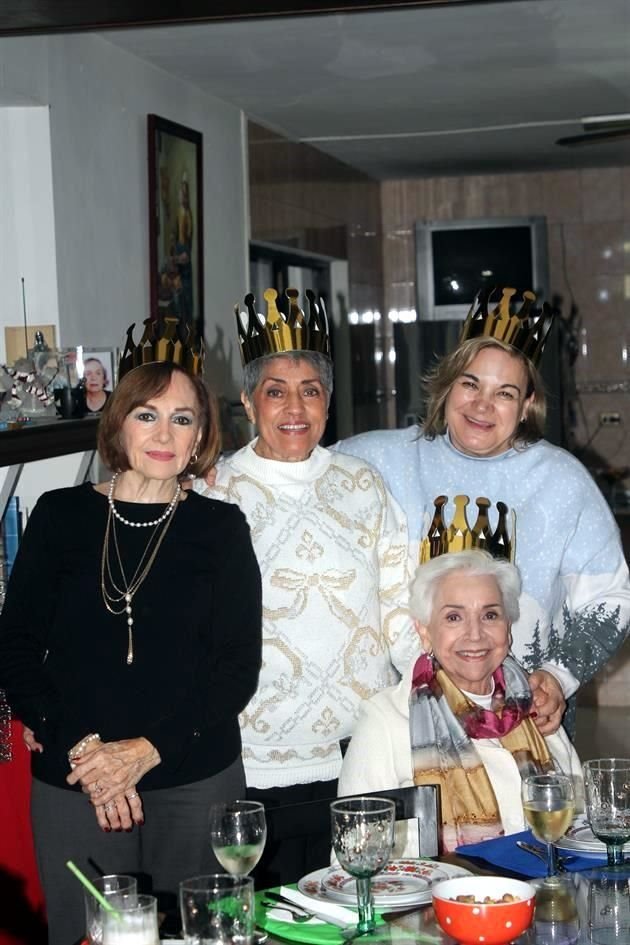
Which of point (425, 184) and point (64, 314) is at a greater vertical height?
point (425, 184)

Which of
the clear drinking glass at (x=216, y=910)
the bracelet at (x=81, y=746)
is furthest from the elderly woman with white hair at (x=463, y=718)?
the clear drinking glass at (x=216, y=910)

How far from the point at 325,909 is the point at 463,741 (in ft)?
2.03

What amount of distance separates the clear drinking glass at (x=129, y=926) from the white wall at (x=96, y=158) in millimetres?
3073

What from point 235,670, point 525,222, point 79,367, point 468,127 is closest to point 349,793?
point 235,670

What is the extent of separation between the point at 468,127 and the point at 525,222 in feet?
6.32

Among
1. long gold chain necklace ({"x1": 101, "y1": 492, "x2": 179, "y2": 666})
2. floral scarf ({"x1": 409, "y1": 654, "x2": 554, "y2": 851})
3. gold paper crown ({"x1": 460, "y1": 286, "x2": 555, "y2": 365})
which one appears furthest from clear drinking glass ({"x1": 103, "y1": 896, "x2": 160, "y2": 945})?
gold paper crown ({"x1": 460, "y1": 286, "x2": 555, "y2": 365})

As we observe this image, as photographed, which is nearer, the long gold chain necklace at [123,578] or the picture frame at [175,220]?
the long gold chain necklace at [123,578]

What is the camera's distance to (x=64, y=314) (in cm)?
445

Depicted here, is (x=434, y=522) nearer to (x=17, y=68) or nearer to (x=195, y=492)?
(x=195, y=492)

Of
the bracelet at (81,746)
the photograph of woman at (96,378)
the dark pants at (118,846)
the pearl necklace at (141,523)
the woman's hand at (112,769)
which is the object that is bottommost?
the dark pants at (118,846)

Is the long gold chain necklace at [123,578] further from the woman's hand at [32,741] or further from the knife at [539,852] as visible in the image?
the knife at [539,852]

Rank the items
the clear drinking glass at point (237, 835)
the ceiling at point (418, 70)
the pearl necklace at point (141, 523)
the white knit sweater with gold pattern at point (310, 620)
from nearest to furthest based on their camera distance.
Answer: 1. the clear drinking glass at point (237, 835)
2. the pearl necklace at point (141, 523)
3. the white knit sweater with gold pattern at point (310, 620)
4. the ceiling at point (418, 70)

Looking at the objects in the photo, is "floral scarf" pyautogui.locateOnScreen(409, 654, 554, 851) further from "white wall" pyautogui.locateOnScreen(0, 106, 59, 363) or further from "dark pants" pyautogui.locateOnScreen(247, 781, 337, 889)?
"white wall" pyautogui.locateOnScreen(0, 106, 59, 363)

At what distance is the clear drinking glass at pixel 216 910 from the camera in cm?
158
